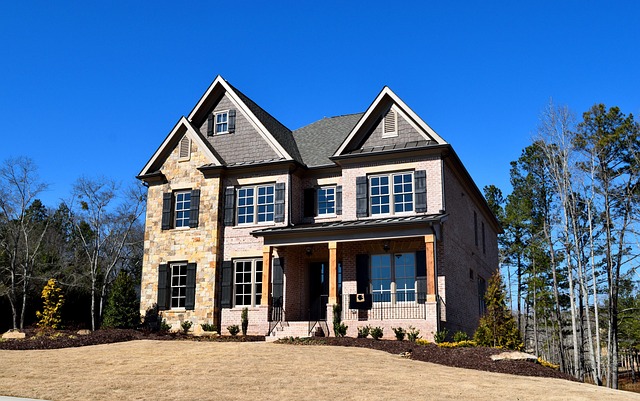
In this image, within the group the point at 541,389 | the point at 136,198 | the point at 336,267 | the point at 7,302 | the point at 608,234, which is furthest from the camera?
the point at 136,198

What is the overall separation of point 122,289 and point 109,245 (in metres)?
24.4

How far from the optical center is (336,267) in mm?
23141

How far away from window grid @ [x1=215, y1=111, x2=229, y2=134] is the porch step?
32.6 ft

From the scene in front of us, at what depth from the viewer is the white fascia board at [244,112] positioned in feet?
87.7

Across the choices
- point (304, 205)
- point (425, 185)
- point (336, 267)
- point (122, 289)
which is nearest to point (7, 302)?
point (122, 289)

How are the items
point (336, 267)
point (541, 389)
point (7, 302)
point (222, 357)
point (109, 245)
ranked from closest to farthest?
point (541, 389) < point (222, 357) < point (336, 267) < point (7, 302) < point (109, 245)

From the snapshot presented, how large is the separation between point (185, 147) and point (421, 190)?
36.4 feet

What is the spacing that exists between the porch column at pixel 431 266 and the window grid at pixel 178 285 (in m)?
10.8

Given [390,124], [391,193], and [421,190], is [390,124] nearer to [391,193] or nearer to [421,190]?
[391,193]

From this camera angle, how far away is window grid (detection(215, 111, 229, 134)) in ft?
93.9

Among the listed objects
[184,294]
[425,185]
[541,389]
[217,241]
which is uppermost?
[425,185]

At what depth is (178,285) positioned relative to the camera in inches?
1054

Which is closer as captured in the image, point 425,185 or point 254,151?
point 425,185

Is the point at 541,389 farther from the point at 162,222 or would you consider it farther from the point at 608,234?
the point at 608,234
